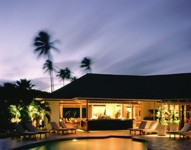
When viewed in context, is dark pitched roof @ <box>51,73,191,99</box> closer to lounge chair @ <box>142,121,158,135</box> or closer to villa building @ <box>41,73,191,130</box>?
villa building @ <box>41,73,191,130</box>

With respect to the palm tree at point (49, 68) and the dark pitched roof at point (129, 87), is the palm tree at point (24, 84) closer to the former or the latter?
the dark pitched roof at point (129, 87)

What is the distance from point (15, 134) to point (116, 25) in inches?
323

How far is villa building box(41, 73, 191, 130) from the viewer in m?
25.5

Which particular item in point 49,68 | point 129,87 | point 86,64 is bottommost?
point 129,87

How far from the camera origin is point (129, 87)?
96.6 feet

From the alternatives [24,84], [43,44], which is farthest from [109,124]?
[43,44]

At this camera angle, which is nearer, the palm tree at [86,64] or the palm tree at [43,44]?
the palm tree at [43,44]

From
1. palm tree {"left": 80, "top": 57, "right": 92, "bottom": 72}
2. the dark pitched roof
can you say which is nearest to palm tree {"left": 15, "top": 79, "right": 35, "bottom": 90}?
the dark pitched roof

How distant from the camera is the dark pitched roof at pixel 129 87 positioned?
27031 millimetres

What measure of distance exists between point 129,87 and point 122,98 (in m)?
2.80

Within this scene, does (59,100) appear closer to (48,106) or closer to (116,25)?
(48,106)

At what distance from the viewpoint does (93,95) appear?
86.4ft

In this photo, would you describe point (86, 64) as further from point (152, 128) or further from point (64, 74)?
point (152, 128)

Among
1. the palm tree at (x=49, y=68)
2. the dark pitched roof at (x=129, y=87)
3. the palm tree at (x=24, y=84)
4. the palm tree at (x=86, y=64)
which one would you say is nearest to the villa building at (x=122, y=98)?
the dark pitched roof at (x=129, y=87)
